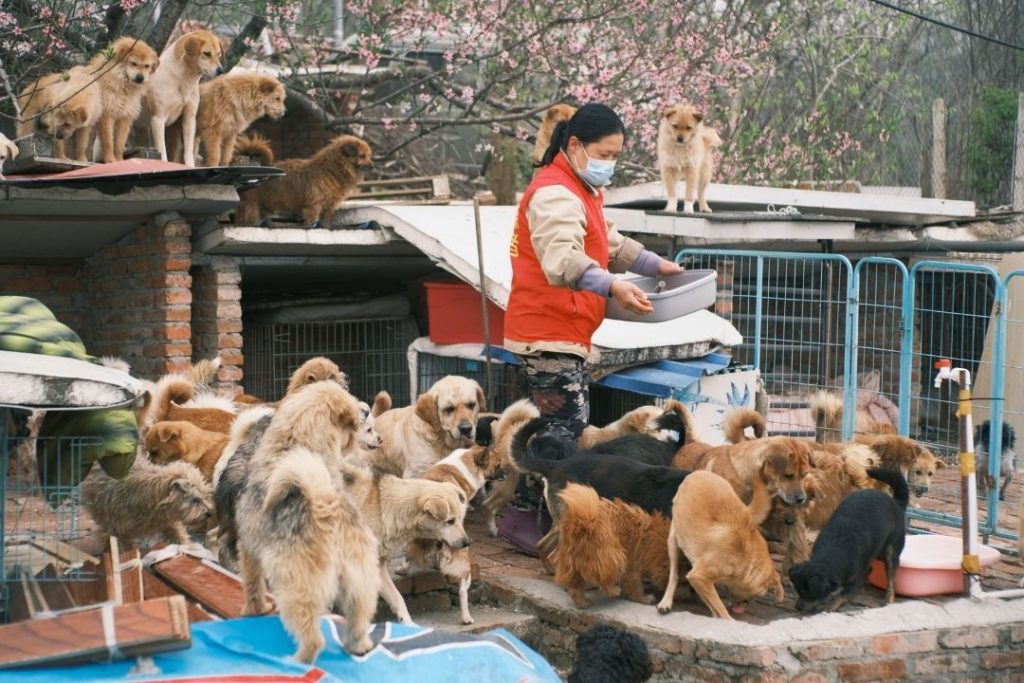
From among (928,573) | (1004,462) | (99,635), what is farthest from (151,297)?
(1004,462)

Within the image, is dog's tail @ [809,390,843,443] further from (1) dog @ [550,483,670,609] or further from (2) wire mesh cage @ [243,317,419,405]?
(2) wire mesh cage @ [243,317,419,405]

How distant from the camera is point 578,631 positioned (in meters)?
6.17

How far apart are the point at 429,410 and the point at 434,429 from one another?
127mm

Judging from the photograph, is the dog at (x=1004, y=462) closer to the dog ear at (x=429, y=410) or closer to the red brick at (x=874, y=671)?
the red brick at (x=874, y=671)

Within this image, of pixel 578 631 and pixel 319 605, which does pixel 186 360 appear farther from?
pixel 319 605

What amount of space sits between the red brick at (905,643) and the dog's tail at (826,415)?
237cm

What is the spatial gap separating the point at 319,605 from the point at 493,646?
36.6 inches

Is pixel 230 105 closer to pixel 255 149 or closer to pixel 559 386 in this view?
pixel 255 149

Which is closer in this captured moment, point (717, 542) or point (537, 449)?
point (717, 542)

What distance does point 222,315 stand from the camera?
9.70 m

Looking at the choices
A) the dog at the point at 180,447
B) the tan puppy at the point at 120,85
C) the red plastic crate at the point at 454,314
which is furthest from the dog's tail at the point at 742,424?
the tan puppy at the point at 120,85

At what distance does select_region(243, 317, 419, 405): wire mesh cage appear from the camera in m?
11.3

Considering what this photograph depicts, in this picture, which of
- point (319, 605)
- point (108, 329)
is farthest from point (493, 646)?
point (108, 329)

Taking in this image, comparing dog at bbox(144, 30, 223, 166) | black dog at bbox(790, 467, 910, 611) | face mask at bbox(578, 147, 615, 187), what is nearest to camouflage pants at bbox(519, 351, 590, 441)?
face mask at bbox(578, 147, 615, 187)
